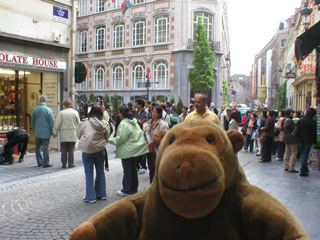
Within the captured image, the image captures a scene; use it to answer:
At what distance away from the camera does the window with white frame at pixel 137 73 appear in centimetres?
3275

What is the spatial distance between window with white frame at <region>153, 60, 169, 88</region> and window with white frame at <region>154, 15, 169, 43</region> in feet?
7.15

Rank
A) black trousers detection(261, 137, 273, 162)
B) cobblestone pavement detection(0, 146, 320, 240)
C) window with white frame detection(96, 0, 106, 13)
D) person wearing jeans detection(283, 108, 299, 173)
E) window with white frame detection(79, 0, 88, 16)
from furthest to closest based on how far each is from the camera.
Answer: window with white frame detection(79, 0, 88, 16) → window with white frame detection(96, 0, 106, 13) → black trousers detection(261, 137, 273, 162) → person wearing jeans detection(283, 108, 299, 173) → cobblestone pavement detection(0, 146, 320, 240)

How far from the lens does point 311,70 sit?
23.2 m

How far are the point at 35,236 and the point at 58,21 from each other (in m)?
9.17

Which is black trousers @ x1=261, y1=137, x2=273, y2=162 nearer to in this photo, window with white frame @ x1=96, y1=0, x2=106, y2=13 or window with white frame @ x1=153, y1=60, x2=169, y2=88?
window with white frame @ x1=153, y1=60, x2=169, y2=88

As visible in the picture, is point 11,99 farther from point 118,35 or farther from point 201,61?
point 118,35

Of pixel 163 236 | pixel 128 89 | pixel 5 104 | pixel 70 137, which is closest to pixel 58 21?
pixel 5 104

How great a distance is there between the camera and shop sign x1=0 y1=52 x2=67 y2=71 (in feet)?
32.1

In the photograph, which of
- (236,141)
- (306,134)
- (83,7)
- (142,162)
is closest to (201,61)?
(83,7)

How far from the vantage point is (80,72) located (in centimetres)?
1238

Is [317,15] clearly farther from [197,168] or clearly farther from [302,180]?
[197,168]

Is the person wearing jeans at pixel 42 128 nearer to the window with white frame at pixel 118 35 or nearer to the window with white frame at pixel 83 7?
the window with white frame at pixel 118 35

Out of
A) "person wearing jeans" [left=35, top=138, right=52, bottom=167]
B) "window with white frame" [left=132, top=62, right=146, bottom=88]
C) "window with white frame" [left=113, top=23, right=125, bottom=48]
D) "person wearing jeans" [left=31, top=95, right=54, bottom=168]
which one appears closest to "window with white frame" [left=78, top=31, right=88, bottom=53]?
"window with white frame" [left=113, top=23, right=125, bottom=48]

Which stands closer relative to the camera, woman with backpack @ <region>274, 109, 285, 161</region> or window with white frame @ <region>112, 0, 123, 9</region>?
woman with backpack @ <region>274, 109, 285, 161</region>
